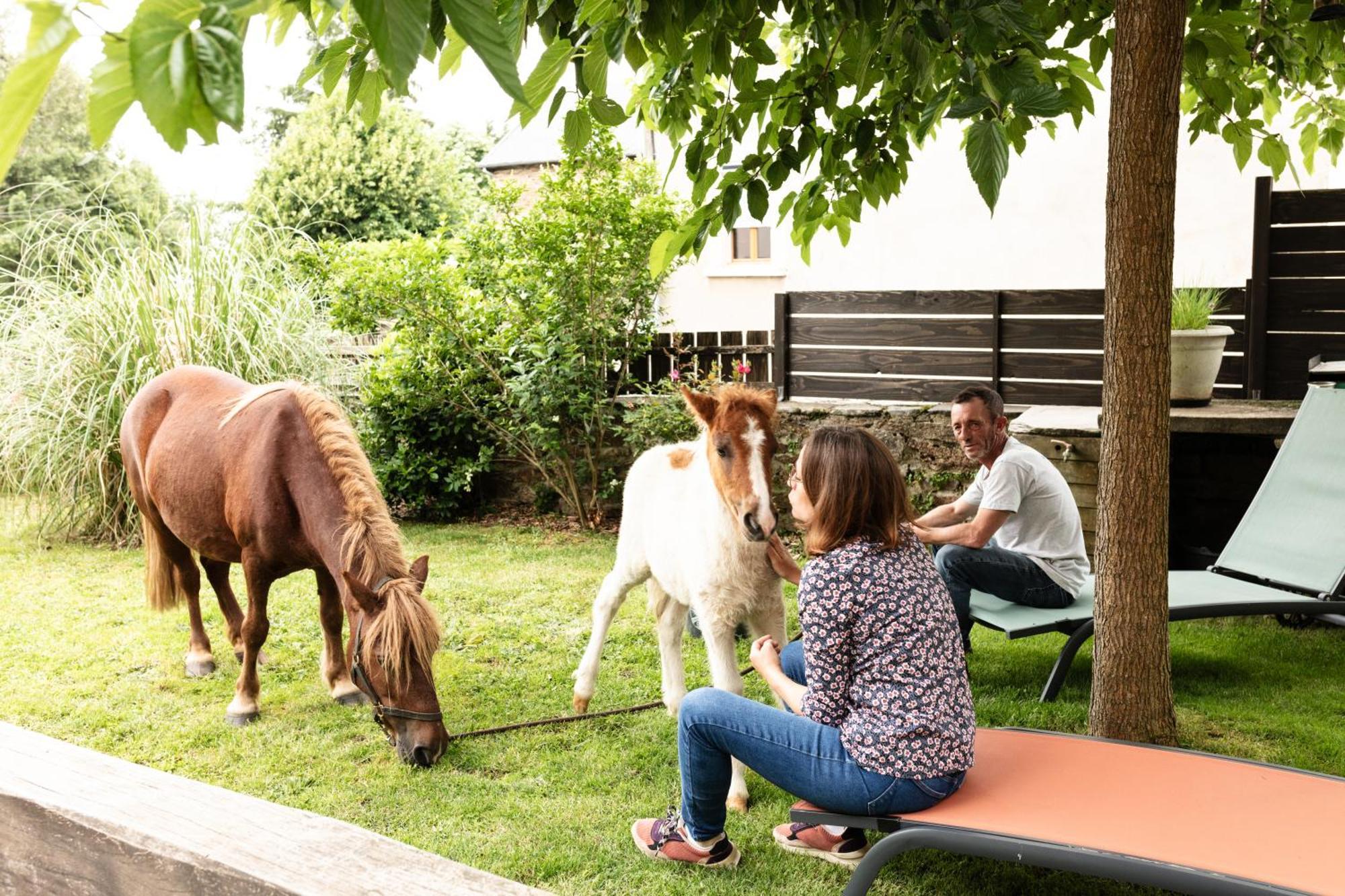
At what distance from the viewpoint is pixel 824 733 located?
3012 millimetres

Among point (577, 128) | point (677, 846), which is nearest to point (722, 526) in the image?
point (677, 846)

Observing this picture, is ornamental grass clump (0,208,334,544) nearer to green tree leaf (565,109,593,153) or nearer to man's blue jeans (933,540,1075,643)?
man's blue jeans (933,540,1075,643)

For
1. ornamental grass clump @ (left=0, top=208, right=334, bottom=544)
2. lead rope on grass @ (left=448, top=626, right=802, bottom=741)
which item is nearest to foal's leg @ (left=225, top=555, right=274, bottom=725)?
lead rope on grass @ (left=448, top=626, right=802, bottom=741)

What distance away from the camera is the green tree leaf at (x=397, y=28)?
3.39 feet

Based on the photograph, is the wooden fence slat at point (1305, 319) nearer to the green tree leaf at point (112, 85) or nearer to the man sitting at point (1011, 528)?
the man sitting at point (1011, 528)

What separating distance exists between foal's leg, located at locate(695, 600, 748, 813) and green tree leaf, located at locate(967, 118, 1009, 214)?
2.21 meters

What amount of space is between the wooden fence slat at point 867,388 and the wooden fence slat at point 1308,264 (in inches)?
110

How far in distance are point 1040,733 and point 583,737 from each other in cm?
217

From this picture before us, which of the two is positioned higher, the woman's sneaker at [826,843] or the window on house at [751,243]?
the window on house at [751,243]

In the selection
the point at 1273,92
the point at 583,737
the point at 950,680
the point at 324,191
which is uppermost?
the point at 324,191

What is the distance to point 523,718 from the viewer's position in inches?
199

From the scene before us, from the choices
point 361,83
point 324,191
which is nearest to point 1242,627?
point 361,83

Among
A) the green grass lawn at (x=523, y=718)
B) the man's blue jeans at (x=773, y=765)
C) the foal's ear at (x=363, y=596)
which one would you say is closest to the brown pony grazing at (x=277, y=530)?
the foal's ear at (x=363, y=596)

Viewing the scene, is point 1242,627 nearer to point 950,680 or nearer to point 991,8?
point 950,680
